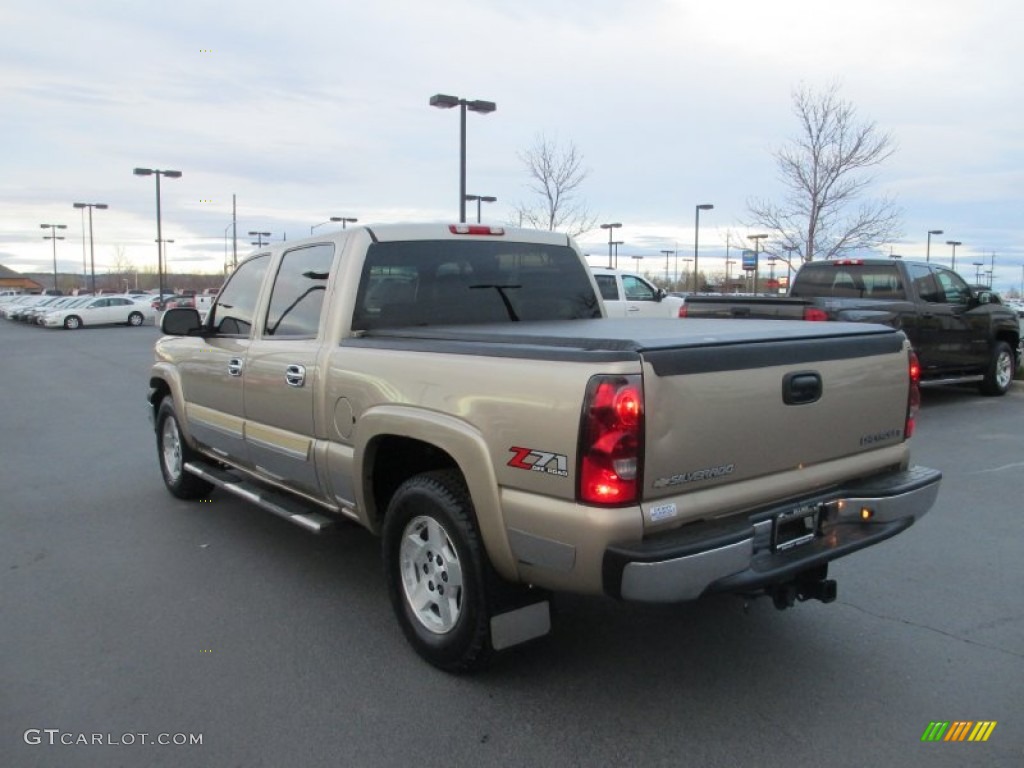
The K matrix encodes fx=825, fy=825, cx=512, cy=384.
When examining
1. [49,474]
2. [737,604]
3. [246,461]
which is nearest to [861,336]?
[737,604]

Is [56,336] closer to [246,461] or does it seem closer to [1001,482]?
[246,461]

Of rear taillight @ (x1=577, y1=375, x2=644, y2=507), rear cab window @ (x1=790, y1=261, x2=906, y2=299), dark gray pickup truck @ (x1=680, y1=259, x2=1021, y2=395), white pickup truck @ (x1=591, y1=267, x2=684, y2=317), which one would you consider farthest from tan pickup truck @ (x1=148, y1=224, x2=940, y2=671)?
white pickup truck @ (x1=591, y1=267, x2=684, y2=317)

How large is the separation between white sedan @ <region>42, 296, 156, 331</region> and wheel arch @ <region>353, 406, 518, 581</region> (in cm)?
3954

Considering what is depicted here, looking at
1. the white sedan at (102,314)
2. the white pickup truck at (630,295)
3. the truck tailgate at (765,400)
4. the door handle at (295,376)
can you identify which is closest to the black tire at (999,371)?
the white pickup truck at (630,295)

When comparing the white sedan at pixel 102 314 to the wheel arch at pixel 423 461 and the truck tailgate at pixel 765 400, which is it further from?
the truck tailgate at pixel 765 400

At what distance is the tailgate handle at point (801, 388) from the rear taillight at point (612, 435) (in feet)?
2.55

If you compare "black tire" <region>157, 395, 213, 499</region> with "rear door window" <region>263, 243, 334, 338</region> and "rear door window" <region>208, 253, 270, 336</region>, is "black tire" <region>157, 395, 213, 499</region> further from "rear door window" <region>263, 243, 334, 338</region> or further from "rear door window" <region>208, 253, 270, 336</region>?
"rear door window" <region>263, 243, 334, 338</region>

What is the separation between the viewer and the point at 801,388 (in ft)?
11.0

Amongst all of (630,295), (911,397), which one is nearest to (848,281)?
(630,295)

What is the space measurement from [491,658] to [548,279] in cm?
248

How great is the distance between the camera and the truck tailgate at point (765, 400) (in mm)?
2949

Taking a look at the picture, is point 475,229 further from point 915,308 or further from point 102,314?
point 102,314

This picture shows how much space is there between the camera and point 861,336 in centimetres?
367

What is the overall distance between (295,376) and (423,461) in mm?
929
